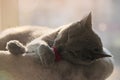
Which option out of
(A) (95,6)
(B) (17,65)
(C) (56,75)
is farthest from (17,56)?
(A) (95,6)

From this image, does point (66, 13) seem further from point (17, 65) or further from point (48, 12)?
point (17, 65)

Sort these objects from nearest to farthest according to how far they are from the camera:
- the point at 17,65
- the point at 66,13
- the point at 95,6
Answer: the point at 17,65
the point at 95,6
the point at 66,13

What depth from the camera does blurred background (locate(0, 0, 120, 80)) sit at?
174cm

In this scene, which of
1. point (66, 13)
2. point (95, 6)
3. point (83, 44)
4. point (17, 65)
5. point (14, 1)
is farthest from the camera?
point (14, 1)

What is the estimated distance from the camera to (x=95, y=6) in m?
1.78

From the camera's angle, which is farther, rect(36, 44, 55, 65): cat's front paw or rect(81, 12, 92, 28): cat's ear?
rect(81, 12, 92, 28): cat's ear

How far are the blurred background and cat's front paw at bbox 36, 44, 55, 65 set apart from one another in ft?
2.28

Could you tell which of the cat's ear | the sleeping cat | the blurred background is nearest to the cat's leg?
the sleeping cat

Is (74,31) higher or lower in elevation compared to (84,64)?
higher

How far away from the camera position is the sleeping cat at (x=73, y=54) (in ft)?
3.65

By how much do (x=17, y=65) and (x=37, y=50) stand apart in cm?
11

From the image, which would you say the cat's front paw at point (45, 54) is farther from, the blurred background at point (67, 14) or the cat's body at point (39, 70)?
the blurred background at point (67, 14)

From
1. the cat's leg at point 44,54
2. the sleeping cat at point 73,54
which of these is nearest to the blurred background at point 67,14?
the sleeping cat at point 73,54

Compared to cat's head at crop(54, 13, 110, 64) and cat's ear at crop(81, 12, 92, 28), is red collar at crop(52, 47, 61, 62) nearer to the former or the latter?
cat's head at crop(54, 13, 110, 64)
